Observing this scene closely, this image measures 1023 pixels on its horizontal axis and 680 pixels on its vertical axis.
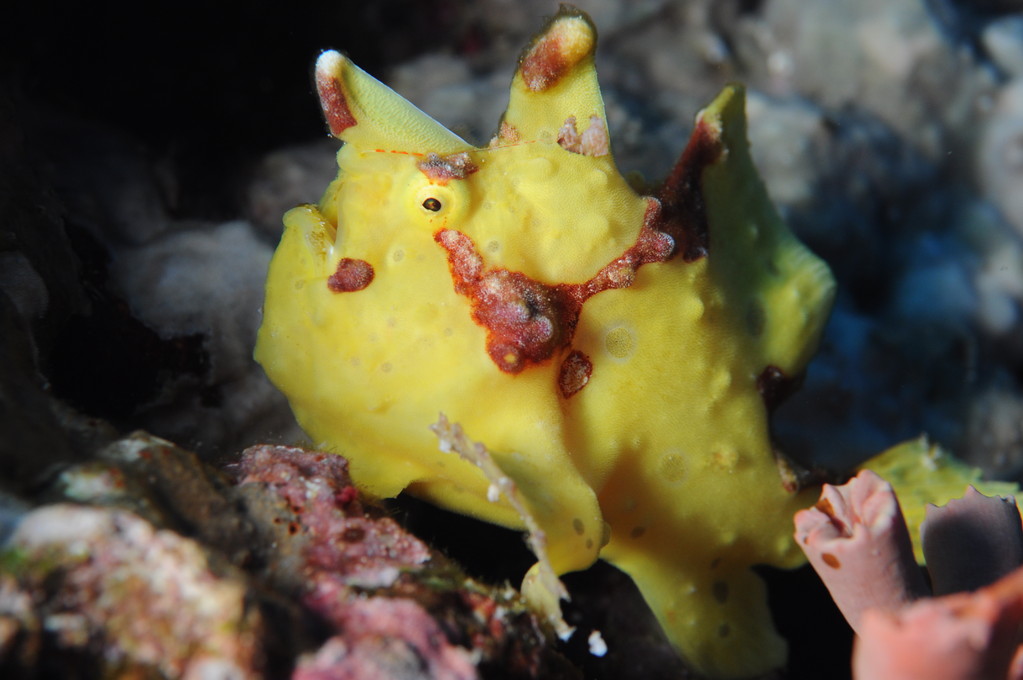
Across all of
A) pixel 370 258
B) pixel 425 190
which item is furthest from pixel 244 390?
pixel 425 190

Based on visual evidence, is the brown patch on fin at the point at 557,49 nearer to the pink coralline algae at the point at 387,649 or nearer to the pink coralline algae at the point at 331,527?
the pink coralline algae at the point at 331,527

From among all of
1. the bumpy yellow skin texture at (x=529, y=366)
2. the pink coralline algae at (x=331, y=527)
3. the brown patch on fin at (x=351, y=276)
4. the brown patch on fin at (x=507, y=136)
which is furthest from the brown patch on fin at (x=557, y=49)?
the pink coralline algae at (x=331, y=527)

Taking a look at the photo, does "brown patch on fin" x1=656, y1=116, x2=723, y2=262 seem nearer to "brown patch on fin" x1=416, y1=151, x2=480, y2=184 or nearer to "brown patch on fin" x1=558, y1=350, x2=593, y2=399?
"brown patch on fin" x1=558, y1=350, x2=593, y2=399

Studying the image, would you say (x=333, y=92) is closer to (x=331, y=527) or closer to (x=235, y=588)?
(x=331, y=527)

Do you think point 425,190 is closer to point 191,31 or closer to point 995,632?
point 995,632

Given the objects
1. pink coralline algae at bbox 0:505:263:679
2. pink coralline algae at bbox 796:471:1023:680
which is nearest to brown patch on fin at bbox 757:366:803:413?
pink coralline algae at bbox 796:471:1023:680

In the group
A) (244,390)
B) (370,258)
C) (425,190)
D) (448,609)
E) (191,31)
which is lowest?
(244,390)
